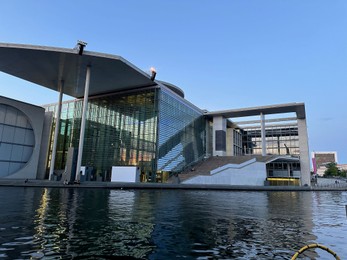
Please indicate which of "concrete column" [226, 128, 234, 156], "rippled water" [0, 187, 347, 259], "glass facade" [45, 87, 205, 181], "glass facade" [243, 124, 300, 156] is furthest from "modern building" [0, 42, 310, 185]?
"rippled water" [0, 187, 347, 259]

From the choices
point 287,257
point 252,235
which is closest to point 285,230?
point 252,235

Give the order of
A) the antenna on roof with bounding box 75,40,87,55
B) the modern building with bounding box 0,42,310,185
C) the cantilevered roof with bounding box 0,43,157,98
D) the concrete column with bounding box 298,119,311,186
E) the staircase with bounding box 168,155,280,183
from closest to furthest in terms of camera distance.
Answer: the antenna on roof with bounding box 75,40,87,55 → the cantilevered roof with bounding box 0,43,157,98 → the modern building with bounding box 0,42,310,185 → the staircase with bounding box 168,155,280,183 → the concrete column with bounding box 298,119,311,186

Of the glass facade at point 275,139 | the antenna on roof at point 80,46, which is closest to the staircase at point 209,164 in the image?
the antenna on roof at point 80,46

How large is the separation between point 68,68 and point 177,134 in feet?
76.3

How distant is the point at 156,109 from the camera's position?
47.6 m

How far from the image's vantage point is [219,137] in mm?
64750

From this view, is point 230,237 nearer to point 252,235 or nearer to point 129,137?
point 252,235

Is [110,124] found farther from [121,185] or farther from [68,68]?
[121,185]

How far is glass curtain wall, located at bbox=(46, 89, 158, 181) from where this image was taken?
4691 cm

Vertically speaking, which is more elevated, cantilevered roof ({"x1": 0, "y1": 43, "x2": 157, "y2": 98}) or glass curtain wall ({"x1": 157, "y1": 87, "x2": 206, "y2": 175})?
cantilevered roof ({"x1": 0, "y1": 43, "x2": 157, "y2": 98})

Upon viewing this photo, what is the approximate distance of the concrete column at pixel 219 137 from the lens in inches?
2530

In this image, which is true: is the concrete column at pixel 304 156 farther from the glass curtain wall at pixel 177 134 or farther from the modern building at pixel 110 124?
the glass curtain wall at pixel 177 134

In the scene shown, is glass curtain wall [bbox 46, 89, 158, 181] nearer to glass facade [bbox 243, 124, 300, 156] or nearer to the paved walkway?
the paved walkway

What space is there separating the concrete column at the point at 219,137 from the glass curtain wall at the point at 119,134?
901 inches
